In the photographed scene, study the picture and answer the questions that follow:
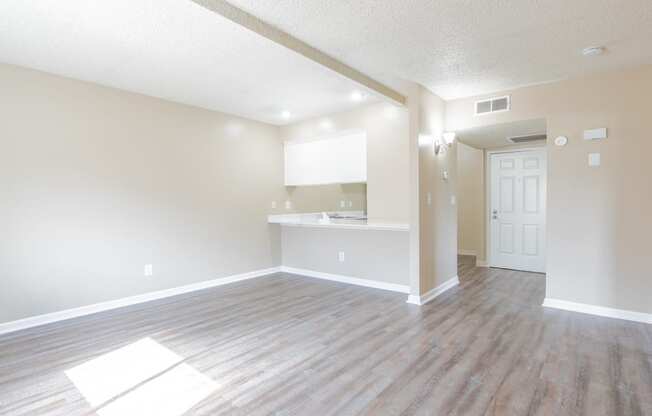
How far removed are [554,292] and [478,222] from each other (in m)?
2.68

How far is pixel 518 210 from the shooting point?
5617mm

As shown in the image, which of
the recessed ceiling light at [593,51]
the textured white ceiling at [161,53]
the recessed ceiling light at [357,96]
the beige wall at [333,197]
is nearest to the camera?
the textured white ceiling at [161,53]

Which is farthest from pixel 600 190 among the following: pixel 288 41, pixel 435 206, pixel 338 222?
pixel 288 41

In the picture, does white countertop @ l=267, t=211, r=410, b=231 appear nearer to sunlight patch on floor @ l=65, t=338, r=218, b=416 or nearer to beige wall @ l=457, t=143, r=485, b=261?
beige wall @ l=457, t=143, r=485, b=261

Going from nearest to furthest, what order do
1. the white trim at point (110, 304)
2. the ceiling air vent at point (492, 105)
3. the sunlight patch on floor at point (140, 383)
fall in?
the sunlight patch on floor at point (140, 383), the white trim at point (110, 304), the ceiling air vent at point (492, 105)

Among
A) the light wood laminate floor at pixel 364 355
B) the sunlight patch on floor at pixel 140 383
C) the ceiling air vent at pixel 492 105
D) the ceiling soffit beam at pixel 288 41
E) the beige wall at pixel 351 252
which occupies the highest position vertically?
the ceiling soffit beam at pixel 288 41

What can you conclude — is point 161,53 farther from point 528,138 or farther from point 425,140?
point 528,138

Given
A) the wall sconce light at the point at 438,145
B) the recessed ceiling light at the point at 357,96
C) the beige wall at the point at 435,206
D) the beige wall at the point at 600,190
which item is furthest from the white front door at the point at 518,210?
the recessed ceiling light at the point at 357,96

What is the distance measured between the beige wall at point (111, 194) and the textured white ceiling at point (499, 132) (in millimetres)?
3213

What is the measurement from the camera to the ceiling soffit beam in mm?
2201

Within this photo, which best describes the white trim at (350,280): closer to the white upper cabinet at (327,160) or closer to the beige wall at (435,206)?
the beige wall at (435,206)

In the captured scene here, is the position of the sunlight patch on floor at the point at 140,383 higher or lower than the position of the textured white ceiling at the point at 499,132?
lower

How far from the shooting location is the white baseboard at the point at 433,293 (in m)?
3.93

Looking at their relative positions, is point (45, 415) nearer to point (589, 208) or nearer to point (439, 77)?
point (439, 77)
